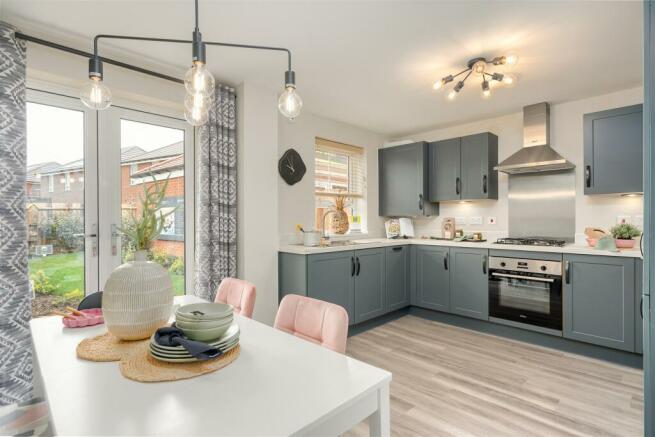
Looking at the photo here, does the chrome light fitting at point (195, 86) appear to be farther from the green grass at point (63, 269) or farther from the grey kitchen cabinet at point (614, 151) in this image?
the grey kitchen cabinet at point (614, 151)

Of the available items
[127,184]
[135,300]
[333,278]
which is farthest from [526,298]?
[127,184]

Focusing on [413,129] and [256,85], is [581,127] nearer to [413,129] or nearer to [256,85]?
[413,129]

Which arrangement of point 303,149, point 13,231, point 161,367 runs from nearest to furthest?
point 161,367, point 13,231, point 303,149

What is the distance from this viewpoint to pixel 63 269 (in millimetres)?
2375

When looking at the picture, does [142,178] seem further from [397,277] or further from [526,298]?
[526,298]

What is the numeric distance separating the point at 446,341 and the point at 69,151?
3.58m

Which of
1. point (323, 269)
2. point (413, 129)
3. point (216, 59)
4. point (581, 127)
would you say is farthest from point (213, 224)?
point (581, 127)

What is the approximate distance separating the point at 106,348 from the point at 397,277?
3173mm

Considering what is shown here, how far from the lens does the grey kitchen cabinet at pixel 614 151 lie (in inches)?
113

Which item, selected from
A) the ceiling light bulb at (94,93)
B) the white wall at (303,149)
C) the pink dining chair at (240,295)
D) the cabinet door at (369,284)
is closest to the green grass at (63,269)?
the pink dining chair at (240,295)

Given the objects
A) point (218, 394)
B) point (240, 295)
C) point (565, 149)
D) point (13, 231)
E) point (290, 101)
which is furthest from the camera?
point (565, 149)

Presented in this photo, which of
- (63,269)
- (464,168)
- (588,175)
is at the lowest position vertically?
(63,269)

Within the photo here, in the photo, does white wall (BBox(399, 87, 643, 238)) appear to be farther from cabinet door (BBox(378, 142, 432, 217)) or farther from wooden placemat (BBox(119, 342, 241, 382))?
wooden placemat (BBox(119, 342, 241, 382))

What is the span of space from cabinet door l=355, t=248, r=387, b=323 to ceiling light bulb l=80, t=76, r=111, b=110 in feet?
8.35
